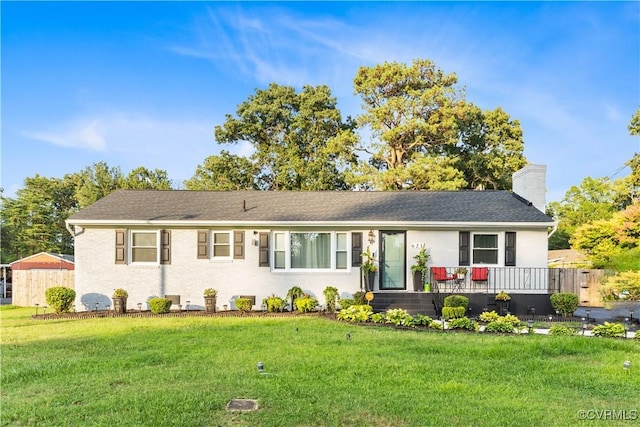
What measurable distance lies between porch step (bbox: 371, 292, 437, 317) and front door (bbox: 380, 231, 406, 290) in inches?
48.8

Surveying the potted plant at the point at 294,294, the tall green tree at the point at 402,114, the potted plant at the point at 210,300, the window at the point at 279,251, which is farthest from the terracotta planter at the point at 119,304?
the tall green tree at the point at 402,114

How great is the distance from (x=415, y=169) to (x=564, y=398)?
19.7 metres

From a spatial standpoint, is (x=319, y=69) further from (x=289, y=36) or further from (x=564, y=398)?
(x=564, y=398)

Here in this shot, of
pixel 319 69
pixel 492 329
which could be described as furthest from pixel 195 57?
pixel 492 329

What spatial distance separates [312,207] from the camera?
Answer: 15.3 meters

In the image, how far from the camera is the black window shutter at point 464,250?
14.0 meters

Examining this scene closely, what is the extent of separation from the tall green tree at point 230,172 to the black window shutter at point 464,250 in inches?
693

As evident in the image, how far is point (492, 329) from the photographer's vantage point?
9.34 metres

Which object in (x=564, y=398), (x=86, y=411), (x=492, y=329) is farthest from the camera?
(x=492, y=329)

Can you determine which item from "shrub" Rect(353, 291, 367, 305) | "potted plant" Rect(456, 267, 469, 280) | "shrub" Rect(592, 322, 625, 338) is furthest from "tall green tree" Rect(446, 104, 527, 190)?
"shrub" Rect(592, 322, 625, 338)

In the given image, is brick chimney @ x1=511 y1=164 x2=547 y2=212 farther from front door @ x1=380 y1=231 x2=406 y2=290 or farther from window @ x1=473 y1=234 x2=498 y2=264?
front door @ x1=380 y1=231 x2=406 y2=290

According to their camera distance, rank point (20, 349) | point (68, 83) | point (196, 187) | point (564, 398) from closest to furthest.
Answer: point (564, 398), point (20, 349), point (68, 83), point (196, 187)

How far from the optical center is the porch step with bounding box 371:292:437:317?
42.2 ft

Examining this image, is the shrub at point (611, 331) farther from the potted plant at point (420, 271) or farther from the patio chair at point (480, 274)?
the potted plant at point (420, 271)
